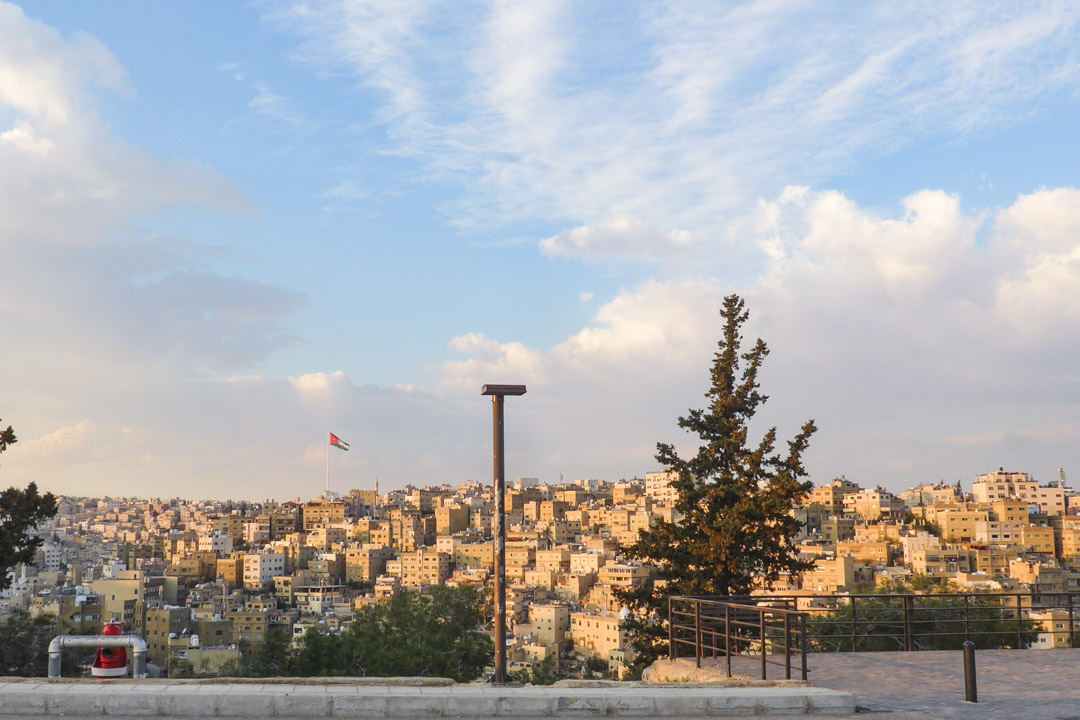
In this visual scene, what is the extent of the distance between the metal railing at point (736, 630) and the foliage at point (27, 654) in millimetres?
15665

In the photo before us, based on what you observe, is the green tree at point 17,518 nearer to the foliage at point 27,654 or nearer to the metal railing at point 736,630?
the foliage at point 27,654

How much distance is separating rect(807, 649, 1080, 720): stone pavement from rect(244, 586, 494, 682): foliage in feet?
39.3

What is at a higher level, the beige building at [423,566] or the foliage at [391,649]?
the foliage at [391,649]

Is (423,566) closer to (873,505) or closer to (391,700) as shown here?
(873,505)

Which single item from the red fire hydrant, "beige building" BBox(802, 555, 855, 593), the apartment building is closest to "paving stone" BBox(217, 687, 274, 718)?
the red fire hydrant

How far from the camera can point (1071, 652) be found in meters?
15.3

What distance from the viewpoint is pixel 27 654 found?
2644cm

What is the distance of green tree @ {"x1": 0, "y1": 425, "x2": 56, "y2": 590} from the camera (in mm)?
21094

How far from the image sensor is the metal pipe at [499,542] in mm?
11766

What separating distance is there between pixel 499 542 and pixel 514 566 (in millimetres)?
142419

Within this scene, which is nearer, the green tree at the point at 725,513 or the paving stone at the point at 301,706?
the paving stone at the point at 301,706

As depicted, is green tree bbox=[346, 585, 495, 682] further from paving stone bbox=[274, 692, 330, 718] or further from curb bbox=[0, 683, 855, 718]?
paving stone bbox=[274, 692, 330, 718]

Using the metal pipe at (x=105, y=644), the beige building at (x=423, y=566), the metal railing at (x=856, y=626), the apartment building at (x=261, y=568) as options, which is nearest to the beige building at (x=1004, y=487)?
the beige building at (x=423, y=566)

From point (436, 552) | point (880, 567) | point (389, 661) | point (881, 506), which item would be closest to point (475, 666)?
point (389, 661)
